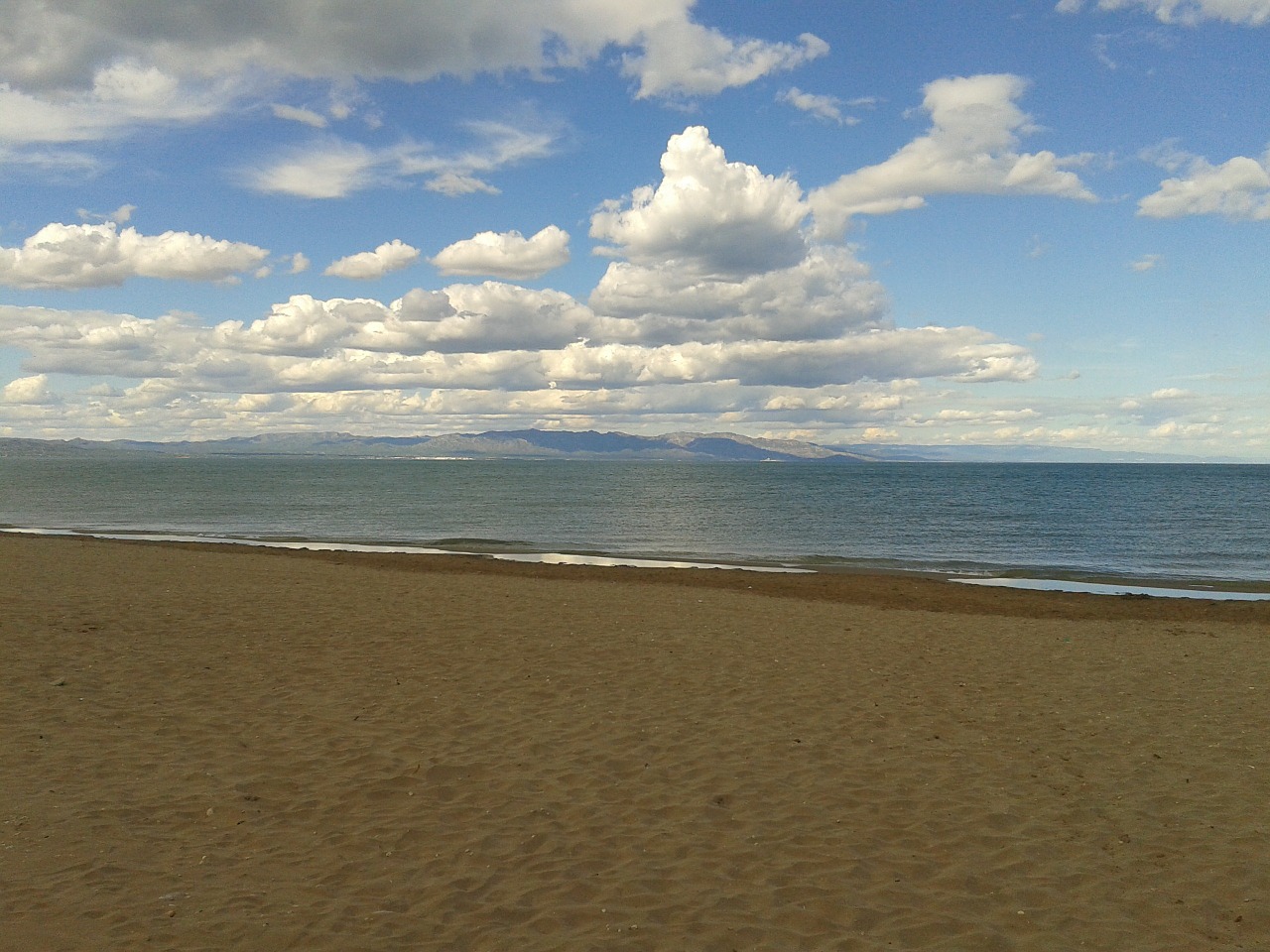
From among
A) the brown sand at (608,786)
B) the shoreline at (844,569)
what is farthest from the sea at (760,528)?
the brown sand at (608,786)

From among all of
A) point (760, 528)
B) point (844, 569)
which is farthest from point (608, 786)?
point (760, 528)

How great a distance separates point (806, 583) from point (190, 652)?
1804 centimetres

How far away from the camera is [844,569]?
105 feet

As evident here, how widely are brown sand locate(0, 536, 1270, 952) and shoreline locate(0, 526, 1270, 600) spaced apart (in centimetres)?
1257

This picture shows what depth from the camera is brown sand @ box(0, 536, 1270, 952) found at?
236 inches

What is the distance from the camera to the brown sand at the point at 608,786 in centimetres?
599

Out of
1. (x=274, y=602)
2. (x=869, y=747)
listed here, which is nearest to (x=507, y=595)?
(x=274, y=602)

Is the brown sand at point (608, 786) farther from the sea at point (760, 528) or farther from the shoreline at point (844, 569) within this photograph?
the sea at point (760, 528)

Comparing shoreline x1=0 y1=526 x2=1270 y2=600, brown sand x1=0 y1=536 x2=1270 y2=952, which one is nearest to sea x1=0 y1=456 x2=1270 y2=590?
shoreline x1=0 y1=526 x2=1270 y2=600

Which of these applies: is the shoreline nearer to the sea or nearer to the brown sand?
the sea

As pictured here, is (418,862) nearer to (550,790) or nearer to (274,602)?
(550,790)

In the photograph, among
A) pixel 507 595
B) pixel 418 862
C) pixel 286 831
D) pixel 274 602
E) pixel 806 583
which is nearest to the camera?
pixel 418 862

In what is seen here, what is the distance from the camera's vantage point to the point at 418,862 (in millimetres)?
6750

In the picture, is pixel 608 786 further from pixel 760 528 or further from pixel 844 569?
pixel 760 528
